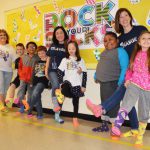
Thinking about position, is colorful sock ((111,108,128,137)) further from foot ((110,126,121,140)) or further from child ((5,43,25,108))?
child ((5,43,25,108))

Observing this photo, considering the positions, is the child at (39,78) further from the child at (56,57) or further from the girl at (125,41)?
the girl at (125,41)

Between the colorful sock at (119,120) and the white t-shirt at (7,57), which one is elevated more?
the white t-shirt at (7,57)

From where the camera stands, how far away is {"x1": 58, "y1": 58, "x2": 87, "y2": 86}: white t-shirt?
4.05m

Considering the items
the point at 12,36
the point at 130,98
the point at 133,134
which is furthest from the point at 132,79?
the point at 12,36

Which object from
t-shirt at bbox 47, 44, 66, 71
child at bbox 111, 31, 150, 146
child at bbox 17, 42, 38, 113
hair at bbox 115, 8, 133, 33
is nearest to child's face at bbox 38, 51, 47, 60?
child at bbox 17, 42, 38, 113

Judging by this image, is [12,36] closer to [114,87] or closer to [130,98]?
[114,87]

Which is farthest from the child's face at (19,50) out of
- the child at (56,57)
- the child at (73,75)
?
the child at (73,75)

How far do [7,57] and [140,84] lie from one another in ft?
9.89

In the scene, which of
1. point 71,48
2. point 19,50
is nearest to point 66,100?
point 71,48

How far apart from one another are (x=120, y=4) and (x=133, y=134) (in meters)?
1.87

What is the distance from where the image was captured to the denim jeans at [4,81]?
16.8 ft

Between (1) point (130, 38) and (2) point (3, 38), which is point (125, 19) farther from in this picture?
(2) point (3, 38)

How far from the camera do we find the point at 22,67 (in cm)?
498

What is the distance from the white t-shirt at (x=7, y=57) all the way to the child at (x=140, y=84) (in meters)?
Result: 2.81
